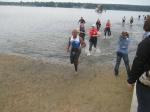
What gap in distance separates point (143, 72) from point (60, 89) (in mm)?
6426

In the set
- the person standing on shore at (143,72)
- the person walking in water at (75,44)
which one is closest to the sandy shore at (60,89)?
the person walking in water at (75,44)

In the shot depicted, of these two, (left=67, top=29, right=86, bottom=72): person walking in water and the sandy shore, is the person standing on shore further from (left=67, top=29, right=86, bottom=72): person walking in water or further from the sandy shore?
(left=67, top=29, right=86, bottom=72): person walking in water

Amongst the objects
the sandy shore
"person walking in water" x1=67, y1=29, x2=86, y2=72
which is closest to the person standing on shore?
the sandy shore

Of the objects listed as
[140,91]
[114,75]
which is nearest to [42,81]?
[114,75]

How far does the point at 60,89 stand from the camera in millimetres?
10562

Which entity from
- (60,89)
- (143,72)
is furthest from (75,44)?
(143,72)

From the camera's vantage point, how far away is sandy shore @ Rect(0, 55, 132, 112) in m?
8.82

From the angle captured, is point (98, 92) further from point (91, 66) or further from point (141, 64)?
point (141, 64)

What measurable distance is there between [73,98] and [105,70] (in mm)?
4742

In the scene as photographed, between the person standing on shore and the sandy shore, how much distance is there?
13.8 feet

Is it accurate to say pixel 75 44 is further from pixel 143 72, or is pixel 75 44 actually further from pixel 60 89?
pixel 143 72

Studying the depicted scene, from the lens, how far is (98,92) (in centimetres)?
1030

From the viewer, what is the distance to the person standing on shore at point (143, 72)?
4.26 meters

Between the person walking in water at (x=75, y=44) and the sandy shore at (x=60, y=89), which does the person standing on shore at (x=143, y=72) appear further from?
the person walking in water at (x=75, y=44)
